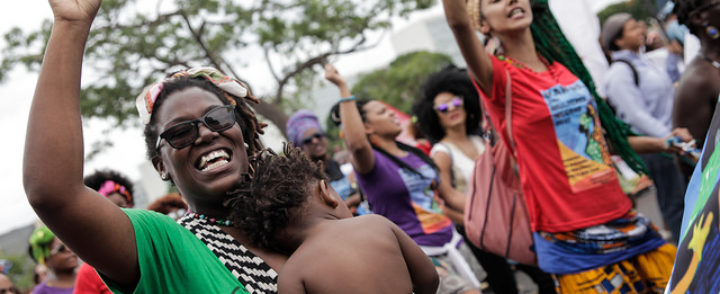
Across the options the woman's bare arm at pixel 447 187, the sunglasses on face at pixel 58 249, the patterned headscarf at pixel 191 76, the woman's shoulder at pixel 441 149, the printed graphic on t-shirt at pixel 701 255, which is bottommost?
the woman's bare arm at pixel 447 187

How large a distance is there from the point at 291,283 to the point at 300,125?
14.5 ft

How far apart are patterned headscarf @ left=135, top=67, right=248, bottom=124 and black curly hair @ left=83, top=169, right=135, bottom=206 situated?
8.83ft

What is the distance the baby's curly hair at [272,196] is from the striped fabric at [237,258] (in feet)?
0.21

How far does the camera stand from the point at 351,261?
1.82 metres

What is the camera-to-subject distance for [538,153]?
3.11 meters

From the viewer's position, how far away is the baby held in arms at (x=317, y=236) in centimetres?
181

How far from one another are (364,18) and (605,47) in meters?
9.36

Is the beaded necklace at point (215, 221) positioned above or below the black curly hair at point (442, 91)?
above

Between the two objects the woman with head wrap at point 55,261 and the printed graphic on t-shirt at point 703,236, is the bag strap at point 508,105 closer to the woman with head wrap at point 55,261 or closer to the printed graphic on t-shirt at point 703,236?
the printed graphic on t-shirt at point 703,236

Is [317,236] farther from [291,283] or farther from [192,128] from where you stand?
[192,128]

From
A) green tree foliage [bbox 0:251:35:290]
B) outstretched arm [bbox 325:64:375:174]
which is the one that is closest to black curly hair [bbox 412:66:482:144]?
outstretched arm [bbox 325:64:375:174]

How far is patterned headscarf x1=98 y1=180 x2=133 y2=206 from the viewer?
473 cm

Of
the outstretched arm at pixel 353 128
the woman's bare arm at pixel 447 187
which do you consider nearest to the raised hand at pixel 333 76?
the outstretched arm at pixel 353 128

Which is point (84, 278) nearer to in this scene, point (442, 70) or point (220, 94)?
point (220, 94)
